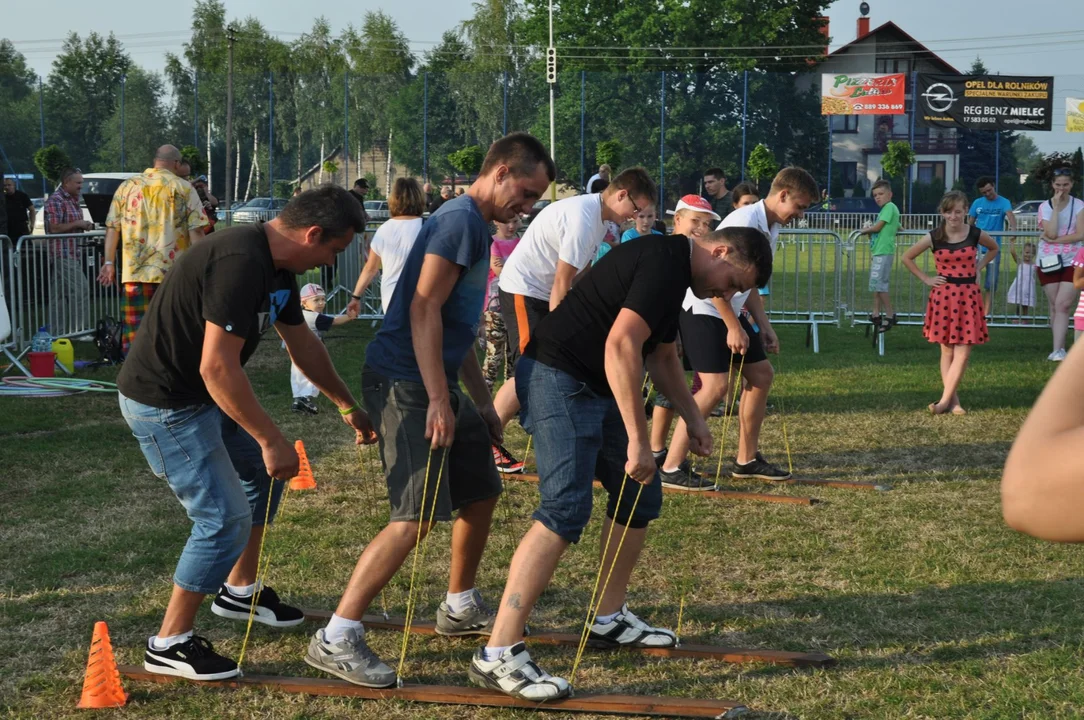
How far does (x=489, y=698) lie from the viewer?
404 cm

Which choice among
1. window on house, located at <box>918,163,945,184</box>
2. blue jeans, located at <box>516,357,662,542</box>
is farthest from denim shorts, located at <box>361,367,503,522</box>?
window on house, located at <box>918,163,945,184</box>

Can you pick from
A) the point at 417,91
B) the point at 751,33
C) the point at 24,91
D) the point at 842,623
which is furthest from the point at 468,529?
the point at 751,33

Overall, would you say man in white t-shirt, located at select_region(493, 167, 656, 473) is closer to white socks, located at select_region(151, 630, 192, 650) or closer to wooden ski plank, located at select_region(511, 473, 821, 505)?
wooden ski plank, located at select_region(511, 473, 821, 505)

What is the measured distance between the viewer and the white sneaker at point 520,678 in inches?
156

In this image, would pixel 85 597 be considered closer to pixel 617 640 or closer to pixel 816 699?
pixel 617 640

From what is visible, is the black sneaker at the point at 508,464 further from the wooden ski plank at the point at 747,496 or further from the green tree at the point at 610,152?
the green tree at the point at 610,152

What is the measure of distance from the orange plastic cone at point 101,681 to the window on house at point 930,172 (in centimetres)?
4664

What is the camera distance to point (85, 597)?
203 inches

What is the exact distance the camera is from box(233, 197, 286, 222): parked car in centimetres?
3388

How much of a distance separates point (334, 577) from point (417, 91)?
3613 cm

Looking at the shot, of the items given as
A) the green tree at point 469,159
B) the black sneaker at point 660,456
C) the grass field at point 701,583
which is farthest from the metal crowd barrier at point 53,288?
the green tree at point 469,159

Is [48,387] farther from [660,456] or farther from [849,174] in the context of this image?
[849,174]

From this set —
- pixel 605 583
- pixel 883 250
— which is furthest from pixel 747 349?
pixel 883 250

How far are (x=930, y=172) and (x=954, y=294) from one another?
40076mm
